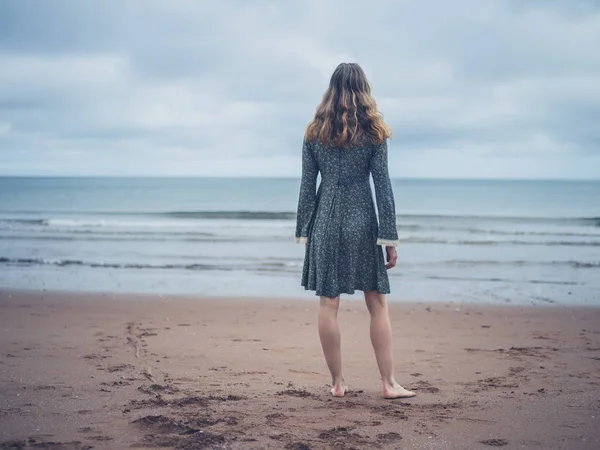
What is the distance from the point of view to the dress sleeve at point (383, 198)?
385cm

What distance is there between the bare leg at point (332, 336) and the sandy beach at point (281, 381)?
0.10 meters

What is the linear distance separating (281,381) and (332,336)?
810 mm

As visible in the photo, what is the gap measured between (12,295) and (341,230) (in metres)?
7.20

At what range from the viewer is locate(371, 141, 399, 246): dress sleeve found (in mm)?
3854

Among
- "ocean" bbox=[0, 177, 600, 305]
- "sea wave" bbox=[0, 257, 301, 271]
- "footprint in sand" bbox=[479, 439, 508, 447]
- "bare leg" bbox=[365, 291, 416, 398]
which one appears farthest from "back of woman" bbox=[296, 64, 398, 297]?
"sea wave" bbox=[0, 257, 301, 271]

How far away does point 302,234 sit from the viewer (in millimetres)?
4055

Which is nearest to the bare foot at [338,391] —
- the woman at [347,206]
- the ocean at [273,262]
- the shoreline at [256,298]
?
the woman at [347,206]

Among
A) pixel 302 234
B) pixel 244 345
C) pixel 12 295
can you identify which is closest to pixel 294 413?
pixel 302 234

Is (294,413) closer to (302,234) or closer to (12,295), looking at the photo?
(302,234)

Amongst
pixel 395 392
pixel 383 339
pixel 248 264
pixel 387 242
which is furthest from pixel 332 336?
pixel 248 264

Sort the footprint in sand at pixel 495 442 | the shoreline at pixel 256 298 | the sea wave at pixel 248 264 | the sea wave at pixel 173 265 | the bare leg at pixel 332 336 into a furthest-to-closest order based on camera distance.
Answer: the sea wave at pixel 248 264, the sea wave at pixel 173 265, the shoreline at pixel 256 298, the bare leg at pixel 332 336, the footprint in sand at pixel 495 442

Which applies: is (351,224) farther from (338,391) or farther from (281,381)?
(281,381)

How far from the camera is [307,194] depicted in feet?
13.2

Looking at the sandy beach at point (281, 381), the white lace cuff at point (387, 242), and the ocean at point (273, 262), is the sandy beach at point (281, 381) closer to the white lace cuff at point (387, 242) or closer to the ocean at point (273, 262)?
the white lace cuff at point (387, 242)
